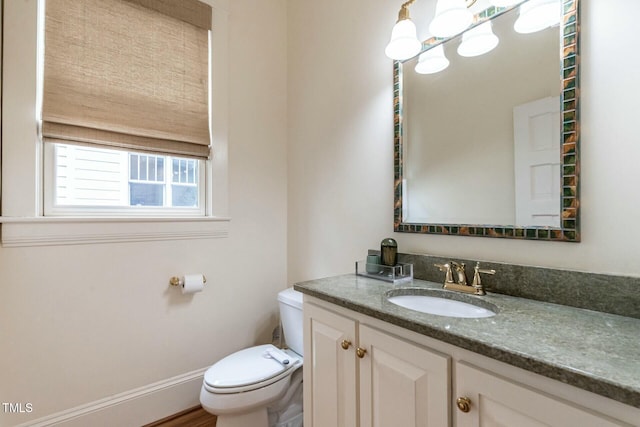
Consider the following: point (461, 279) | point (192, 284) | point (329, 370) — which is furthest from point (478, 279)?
point (192, 284)

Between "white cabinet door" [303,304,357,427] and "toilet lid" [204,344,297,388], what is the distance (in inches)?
11.5

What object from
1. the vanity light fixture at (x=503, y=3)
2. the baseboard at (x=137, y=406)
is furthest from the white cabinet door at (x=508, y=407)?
the baseboard at (x=137, y=406)

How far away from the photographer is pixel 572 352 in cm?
59

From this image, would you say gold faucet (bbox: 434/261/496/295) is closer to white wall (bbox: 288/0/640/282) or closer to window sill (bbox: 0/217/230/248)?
white wall (bbox: 288/0/640/282)

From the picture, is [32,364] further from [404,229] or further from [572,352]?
[572,352]

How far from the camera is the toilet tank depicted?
166 centimetres

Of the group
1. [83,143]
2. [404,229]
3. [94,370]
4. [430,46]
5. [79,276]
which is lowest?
[94,370]

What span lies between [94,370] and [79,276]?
1.59 ft

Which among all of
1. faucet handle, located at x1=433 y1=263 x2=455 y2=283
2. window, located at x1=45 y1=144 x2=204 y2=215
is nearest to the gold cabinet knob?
faucet handle, located at x1=433 y1=263 x2=455 y2=283

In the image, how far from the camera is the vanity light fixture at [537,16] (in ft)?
3.11

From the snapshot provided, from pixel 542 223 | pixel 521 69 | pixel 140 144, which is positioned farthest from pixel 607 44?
pixel 140 144

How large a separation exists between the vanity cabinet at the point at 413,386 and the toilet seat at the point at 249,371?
0.29 metres

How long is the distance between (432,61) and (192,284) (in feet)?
5.47

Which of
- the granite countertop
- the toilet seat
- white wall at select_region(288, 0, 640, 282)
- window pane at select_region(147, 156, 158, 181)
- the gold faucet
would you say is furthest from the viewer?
window pane at select_region(147, 156, 158, 181)
